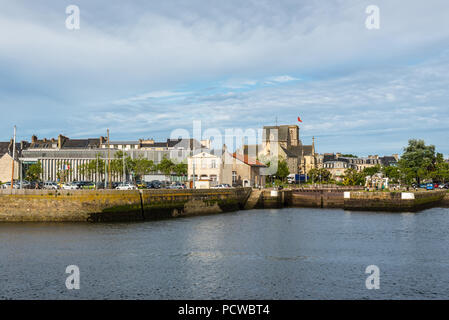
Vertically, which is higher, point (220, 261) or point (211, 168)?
point (211, 168)

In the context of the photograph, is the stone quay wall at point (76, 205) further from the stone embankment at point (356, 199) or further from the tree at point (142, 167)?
the tree at point (142, 167)

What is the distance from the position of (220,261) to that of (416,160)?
106805 millimetres

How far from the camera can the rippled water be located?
79.8ft

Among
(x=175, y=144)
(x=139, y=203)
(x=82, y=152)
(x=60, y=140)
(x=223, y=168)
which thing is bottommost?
(x=139, y=203)

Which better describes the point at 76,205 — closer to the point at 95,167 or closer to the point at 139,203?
the point at 139,203

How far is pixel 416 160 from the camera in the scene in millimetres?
124188

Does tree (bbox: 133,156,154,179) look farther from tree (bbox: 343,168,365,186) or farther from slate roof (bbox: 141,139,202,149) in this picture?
tree (bbox: 343,168,365,186)

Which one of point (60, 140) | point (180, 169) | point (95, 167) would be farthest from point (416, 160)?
point (60, 140)

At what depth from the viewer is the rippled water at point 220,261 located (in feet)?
79.8

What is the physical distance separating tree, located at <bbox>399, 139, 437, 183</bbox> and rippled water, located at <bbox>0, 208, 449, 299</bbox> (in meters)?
76.3

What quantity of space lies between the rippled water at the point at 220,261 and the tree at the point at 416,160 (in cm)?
7629

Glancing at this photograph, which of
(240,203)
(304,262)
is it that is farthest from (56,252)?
(240,203)
